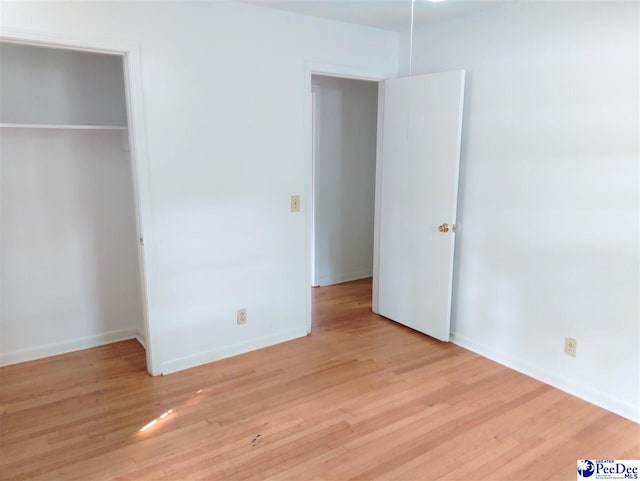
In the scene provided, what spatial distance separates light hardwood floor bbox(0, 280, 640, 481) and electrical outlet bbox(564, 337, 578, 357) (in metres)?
0.26

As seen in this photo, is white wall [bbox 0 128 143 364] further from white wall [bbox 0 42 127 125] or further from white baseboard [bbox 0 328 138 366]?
white wall [bbox 0 42 127 125]

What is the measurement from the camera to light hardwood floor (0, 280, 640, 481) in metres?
2.13

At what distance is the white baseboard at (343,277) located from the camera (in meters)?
5.07

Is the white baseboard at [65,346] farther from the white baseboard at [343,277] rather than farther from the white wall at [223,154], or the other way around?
the white baseboard at [343,277]

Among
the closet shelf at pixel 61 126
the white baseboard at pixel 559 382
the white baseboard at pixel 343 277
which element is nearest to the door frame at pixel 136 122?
the closet shelf at pixel 61 126

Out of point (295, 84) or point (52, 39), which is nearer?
point (52, 39)

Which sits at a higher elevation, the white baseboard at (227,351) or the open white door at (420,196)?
the open white door at (420,196)

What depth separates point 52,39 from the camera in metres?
2.36

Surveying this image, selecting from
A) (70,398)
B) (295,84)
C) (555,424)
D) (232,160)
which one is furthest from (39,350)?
(555,424)

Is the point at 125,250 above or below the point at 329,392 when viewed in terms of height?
above

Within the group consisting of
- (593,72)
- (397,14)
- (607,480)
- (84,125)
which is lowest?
(607,480)

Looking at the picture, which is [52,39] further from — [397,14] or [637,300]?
[637,300]

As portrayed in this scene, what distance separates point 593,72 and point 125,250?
3307 millimetres

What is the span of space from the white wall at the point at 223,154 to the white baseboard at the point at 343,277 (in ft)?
4.96
